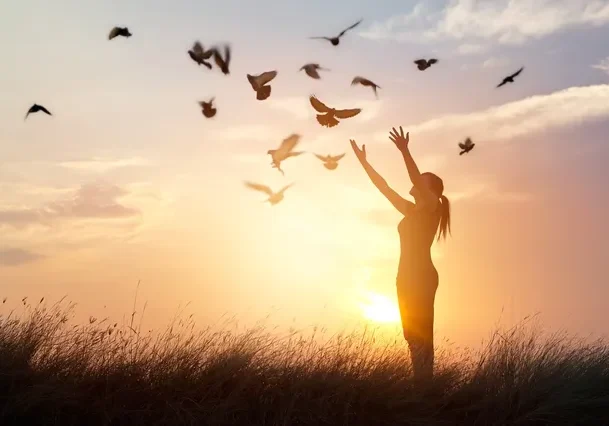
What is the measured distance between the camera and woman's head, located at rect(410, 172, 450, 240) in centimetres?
840

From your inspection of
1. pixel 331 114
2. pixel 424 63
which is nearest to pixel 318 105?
pixel 331 114

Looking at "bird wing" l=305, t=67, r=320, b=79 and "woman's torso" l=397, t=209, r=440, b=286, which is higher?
"bird wing" l=305, t=67, r=320, b=79

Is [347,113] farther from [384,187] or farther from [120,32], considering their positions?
[120,32]

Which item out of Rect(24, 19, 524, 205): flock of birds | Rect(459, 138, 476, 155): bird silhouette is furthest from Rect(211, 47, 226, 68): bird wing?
Rect(459, 138, 476, 155): bird silhouette

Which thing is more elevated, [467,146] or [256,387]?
[467,146]

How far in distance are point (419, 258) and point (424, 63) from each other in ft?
8.24

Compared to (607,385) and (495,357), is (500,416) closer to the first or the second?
(495,357)

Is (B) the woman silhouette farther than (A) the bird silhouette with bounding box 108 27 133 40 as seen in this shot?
No

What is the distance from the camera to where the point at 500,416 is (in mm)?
8008

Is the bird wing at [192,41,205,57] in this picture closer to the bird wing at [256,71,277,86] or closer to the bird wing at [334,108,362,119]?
the bird wing at [256,71,277,86]

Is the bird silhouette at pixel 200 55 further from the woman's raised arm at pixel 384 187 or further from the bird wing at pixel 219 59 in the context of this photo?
the woman's raised arm at pixel 384 187

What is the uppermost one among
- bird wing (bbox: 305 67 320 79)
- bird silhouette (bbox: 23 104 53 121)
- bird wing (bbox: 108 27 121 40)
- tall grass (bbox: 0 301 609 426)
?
bird wing (bbox: 108 27 121 40)

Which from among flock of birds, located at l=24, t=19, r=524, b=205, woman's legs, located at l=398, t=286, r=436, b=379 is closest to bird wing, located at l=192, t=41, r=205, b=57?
flock of birds, located at l=24, t=19, r=524, b=205

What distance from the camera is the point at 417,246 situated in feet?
27.5
